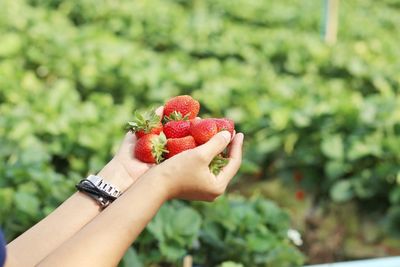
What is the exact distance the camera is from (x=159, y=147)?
197 centimetres

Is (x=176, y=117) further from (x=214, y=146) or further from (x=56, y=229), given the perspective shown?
(x=56, y=229)

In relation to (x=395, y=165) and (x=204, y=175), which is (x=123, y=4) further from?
(x=204, y=175)

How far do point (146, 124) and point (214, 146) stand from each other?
278 mm

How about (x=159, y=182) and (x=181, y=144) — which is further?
(x=181, y=144)

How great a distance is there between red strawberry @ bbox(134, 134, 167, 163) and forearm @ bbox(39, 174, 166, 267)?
196mm

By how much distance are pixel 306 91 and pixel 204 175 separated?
3691 mm

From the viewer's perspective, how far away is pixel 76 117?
4.35 meters

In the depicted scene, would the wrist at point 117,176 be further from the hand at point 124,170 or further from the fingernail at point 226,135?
the fingernail at point 226,135

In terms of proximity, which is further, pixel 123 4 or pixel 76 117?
pixel 123 4

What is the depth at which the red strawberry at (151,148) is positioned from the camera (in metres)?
1.97

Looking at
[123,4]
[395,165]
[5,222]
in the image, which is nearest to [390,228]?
[395,165]

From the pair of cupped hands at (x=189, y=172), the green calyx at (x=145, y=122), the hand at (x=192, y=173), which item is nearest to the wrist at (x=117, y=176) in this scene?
the pair of cupped hands at (x=189, y=172)

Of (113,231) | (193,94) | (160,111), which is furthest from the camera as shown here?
(193,94)

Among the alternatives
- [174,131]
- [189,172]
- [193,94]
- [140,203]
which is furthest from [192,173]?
[193,94]
